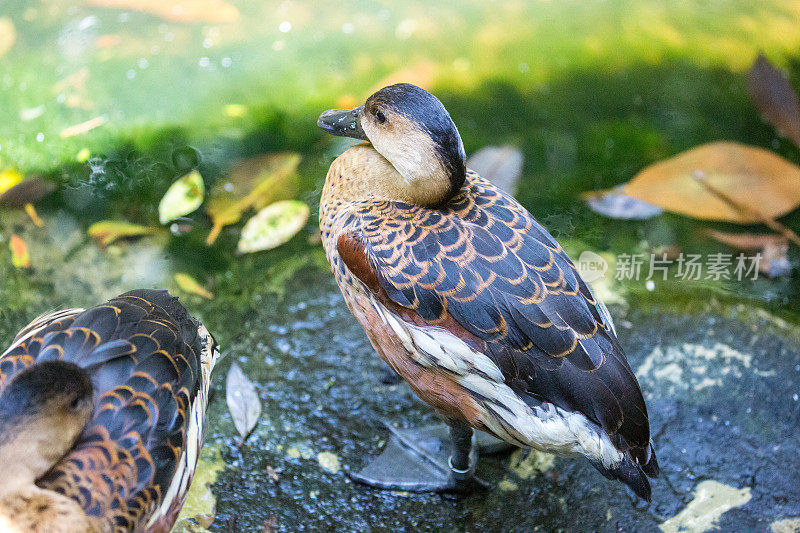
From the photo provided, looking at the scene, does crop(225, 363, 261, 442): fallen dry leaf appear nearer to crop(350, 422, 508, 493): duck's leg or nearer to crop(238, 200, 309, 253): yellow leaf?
crop(350, 422, 508, 493): duck's leg

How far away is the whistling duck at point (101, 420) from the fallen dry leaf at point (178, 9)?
324 centimetres

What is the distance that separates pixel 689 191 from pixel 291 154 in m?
2.25

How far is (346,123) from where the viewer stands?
294 centimetres

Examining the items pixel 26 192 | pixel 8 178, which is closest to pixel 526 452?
pixel 26 192

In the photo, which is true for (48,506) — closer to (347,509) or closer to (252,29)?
(347,509)

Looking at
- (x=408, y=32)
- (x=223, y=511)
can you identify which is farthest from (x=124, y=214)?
(x=408, y=32)

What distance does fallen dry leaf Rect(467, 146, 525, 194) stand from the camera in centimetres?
412

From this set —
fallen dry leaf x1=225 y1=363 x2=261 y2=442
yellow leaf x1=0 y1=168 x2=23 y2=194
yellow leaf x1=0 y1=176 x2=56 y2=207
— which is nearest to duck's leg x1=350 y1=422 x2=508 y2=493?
fallen dry leaf x1=225 y1=363 x2=261 y2=442

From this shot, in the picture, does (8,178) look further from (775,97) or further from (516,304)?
(775,97)

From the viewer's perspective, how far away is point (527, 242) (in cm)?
253

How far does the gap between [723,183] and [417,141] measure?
234cm

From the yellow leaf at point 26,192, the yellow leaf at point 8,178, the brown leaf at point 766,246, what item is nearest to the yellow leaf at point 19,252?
the yellow leaf at point 26,192

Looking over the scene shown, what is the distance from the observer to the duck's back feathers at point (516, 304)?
2385 millimetres

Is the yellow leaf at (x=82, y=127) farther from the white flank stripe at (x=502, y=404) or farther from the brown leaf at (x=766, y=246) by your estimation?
the brown leaf at (x=766, y=246)
